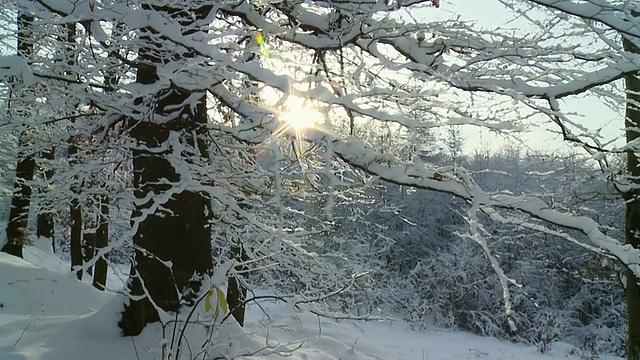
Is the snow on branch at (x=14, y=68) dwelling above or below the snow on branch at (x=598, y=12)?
below

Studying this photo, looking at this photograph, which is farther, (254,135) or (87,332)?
(87,332)

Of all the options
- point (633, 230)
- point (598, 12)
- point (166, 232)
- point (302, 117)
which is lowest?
point (166, 232)

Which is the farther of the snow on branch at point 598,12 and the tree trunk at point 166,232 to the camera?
the tree trunk at point 166,232

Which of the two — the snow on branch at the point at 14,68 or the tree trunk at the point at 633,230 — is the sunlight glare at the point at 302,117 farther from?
the tree trunk at the point at 633,230

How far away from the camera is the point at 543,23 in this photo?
3463 millimetres

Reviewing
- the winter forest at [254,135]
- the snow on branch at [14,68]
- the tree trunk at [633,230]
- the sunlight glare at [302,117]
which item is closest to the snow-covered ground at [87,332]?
the winter forest at [254,135]

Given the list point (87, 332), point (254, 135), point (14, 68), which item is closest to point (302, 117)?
point (254, 135)

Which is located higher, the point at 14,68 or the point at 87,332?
the point at 14,68

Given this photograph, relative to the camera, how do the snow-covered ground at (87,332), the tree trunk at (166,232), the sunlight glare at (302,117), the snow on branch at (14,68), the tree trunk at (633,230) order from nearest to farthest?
the sunlight glare at (302,117) < the snow on branch at (14,68) < the snow-covered ground at (87,332) < the tree trunk at (166,232) < the tree trunk at (633,230)

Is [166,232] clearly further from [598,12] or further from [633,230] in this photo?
[633,230]

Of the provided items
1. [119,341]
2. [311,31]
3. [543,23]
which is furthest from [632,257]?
[119,341]

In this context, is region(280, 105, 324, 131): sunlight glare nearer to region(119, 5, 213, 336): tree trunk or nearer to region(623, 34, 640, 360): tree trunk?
region(119, 5, 213, 336): tree trunk

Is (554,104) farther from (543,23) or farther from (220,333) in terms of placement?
(220,333)

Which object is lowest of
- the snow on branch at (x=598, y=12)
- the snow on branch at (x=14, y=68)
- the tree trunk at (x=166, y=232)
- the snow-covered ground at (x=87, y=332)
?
the snow-covered ground at (x=87, y=332)
